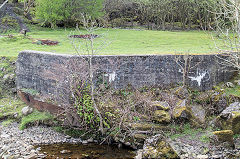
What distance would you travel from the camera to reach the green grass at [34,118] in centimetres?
1380

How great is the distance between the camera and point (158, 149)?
406 inches

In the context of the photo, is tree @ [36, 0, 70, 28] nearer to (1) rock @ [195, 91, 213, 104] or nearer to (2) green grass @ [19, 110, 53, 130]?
(2) green grass @ [19, 110, 53, 130]

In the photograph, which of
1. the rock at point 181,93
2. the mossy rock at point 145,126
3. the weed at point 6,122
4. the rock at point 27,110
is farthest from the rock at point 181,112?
the weed at point 6,122

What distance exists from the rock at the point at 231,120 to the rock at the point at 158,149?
287cm

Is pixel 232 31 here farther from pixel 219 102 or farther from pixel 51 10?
pixel 51 10

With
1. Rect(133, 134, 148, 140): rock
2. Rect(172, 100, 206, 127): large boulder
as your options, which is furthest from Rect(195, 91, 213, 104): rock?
Rect(133, 134, 148, 140): rock

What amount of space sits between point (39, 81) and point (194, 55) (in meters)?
8.31

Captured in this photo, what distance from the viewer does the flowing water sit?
1115 cm

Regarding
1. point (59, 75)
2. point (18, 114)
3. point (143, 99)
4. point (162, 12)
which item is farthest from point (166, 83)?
point (162, 12)

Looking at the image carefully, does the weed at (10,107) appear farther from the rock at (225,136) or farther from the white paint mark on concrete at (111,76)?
the rock at (225,136)

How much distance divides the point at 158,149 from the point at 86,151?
3.17 m

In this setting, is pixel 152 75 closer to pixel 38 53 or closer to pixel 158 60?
pixel 158 60

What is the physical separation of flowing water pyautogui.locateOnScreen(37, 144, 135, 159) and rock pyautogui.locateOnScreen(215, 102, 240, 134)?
13.2 ft

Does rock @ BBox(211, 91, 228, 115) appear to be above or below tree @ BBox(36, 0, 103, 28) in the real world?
below
